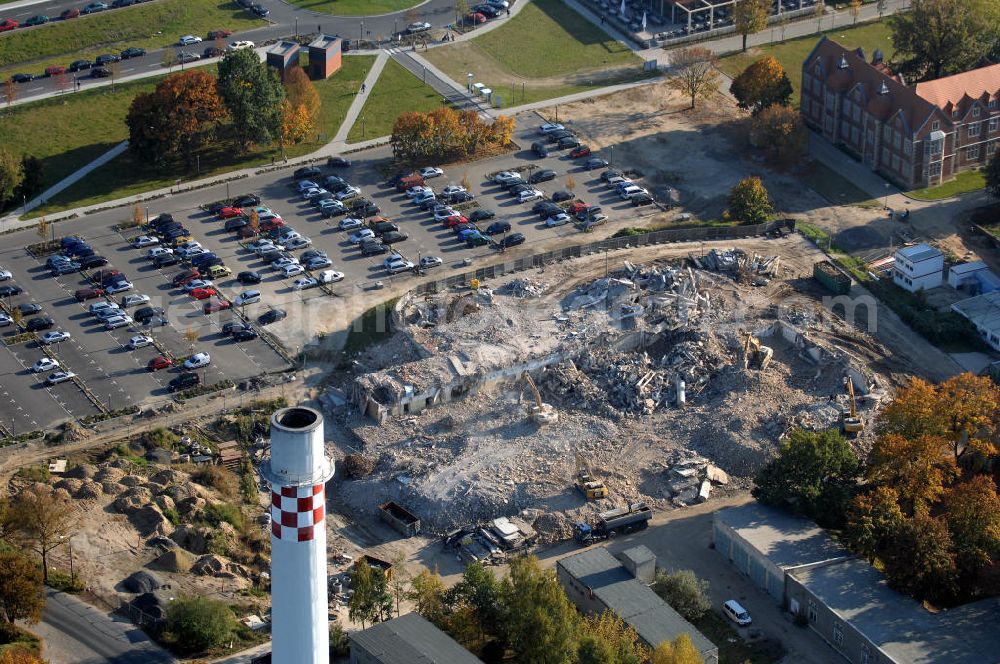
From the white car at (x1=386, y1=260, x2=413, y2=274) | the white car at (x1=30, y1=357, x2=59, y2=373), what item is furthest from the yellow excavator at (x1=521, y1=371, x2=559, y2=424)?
the white car at (x1=30, y1=357, x2=59, y2=373)

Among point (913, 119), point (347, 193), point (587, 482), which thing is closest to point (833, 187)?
point (913, 119)

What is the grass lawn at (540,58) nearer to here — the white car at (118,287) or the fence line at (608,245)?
the fence line at (608,245)

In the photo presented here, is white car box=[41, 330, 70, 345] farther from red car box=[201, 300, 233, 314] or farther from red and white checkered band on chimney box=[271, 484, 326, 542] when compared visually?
red and white checkered band on chimney box=[271, 484, 326, 542]

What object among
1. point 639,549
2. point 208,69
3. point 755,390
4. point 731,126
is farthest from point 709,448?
point 208,69

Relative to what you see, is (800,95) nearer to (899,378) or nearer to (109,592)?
(899,378)

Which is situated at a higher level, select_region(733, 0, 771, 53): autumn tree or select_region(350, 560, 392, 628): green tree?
select_region(733, 0, 771, 53): autumn tree

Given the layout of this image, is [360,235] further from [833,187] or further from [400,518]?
[833,187]
